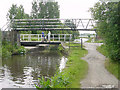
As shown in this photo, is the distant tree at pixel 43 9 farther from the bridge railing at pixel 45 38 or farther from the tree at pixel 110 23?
the tree at pixel 110 23

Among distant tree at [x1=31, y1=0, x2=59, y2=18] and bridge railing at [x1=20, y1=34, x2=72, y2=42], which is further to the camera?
distant tree at [x1=31, y1=0, x2=59, y2=18]

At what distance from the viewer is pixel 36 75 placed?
34.2 ft

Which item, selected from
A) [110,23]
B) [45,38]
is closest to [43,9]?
[45,38]

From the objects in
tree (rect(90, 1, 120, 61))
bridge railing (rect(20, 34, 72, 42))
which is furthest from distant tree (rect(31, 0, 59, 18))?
tree (rect(90, 1, 120, 61))

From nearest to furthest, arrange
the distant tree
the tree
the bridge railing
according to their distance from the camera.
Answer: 1. the tree
2. the bridge railing
3. the distant tree

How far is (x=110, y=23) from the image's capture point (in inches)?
337

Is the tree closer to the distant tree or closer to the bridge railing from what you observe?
the bridge railing

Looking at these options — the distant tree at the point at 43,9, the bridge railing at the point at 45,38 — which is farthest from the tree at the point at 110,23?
the distant tree at the point at 43,9

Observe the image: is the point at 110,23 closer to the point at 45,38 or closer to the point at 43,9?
the point at 45,38

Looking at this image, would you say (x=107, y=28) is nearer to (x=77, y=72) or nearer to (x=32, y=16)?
(x=77, y=72)

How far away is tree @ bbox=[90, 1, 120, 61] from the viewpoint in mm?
8328

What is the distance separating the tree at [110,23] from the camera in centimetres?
833

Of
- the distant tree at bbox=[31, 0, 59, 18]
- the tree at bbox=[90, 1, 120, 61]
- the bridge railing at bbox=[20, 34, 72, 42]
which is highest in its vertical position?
the distant tree at bbox=[31, 0, 59, 18]

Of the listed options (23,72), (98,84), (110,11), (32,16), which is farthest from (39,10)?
(98,84)
